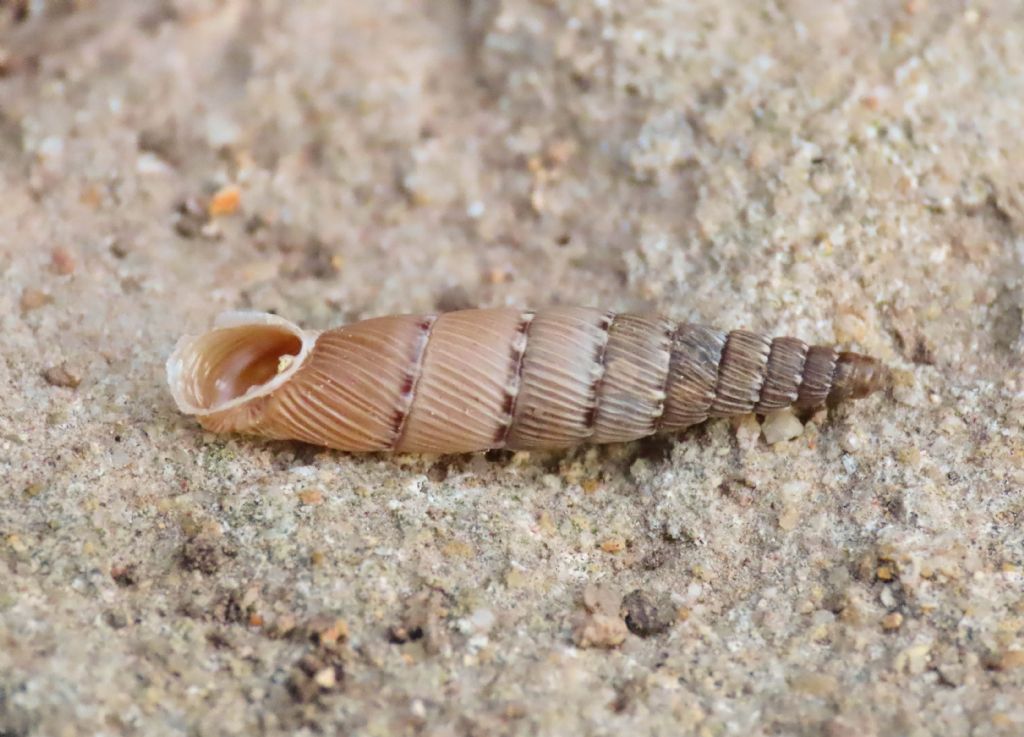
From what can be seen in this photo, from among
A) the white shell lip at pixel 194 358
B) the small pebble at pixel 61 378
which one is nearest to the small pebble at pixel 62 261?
the small pebble at pixel 61 378

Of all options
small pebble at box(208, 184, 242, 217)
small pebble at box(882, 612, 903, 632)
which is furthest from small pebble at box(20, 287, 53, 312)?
small pebble at box(882, 612, 903, 632)

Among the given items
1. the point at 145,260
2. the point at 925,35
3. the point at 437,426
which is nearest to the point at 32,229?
the point at 145,260

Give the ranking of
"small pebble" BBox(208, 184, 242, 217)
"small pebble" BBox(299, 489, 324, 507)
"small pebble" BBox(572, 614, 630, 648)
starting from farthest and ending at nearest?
1. "small pebble" BBox(208, 184, 242, 217)
2. "small pebble" BBox(299, 489, 324, 507)
3. "small pebble" BBox(572, 614, 630, 648)

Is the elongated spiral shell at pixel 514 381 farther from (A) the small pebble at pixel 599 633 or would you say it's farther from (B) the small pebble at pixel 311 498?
(A) the small pebble at pixel 599 633

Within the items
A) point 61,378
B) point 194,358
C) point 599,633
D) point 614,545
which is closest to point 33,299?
point 61,378

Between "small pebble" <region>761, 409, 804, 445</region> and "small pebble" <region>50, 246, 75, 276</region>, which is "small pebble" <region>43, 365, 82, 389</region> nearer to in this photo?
"small pebble" <region>50, 246, 75, 276</region>

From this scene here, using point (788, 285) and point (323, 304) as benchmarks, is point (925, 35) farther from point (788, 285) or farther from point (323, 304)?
point (323, 304)
